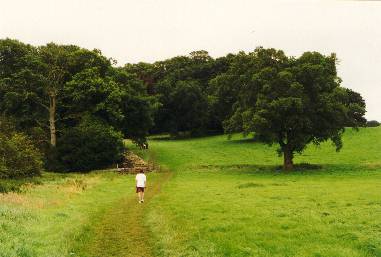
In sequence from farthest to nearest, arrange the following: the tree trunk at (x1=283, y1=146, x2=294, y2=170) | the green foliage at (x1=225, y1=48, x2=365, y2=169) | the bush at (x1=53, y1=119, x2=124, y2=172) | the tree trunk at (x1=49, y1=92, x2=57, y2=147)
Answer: the tree trunk at (x1=49, y1=92, x2=57, y2=147), the bush at (x1=53, y1=119, x2=124, y2=172), the tree trunk at (x1=283, y1=146, x2=294, y2=170), the green foliage at (x1=225, y1=48, x2=365, y2=169)

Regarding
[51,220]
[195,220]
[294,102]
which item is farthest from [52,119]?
[195,220]

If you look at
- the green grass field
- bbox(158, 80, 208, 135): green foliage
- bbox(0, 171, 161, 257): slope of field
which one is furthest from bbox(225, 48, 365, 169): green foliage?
bbox(158, 80, 208, 135): green foliage

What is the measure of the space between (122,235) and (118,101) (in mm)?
52902

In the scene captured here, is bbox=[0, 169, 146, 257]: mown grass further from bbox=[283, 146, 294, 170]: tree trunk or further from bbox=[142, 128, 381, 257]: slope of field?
bbox=[283, 146, 294, 170]: tree trunk

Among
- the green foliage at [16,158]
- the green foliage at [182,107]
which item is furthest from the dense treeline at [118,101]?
the green foliage at [182,107]

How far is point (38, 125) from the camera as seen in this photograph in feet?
236

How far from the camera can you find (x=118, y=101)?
7269cm

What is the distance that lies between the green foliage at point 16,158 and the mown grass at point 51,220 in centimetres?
934

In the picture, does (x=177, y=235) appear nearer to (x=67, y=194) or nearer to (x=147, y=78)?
(x=67, y=194)

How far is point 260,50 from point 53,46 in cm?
3147

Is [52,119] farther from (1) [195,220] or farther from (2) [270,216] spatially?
(2) [270,216]

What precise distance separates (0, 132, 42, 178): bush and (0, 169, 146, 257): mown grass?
9.30 m

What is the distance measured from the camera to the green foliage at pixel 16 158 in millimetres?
48031

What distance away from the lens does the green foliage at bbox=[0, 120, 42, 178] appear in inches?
1891
